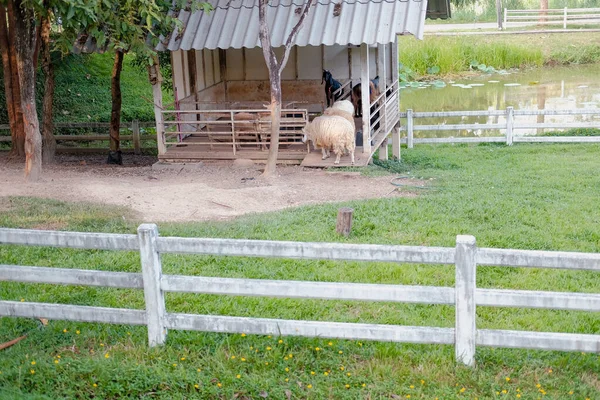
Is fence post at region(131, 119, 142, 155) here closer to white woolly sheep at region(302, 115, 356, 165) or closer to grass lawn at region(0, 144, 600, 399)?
white woolly sheep at region(302, 115, 356, 165)

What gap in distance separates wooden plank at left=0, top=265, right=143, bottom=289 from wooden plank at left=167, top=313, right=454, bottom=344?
0.41m

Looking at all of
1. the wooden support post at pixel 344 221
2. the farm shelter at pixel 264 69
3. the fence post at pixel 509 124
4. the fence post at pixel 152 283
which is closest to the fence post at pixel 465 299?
the fence post at pixel 152 283

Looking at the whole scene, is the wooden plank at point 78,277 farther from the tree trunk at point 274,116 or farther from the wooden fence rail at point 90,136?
the wooden fence rail at point 90,136

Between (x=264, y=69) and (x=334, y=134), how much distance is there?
4.95 m

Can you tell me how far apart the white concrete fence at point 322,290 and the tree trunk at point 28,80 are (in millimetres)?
7807

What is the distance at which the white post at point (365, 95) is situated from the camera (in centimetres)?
1493

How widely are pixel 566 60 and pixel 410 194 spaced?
93.8 feet

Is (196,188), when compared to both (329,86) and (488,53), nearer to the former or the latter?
Answer: (329,86)

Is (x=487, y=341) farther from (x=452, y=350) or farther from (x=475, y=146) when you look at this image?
(x=475, y=146)

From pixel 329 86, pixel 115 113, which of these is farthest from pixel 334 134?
pixel 115 113

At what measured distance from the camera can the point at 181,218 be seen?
10789 millimetres

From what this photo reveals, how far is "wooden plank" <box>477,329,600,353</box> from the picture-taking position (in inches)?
203

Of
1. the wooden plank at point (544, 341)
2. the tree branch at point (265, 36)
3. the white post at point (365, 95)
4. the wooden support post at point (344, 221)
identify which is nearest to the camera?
the wooden plank at point (544, 341)

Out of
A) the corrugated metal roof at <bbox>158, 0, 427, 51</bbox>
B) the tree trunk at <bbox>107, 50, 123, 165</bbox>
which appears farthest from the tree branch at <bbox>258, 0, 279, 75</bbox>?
the tree trunk at <bbox>107, 50, 123, 165</bbox>
